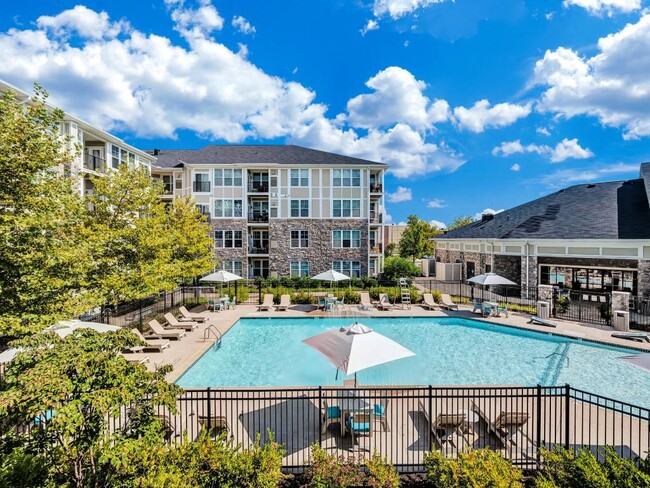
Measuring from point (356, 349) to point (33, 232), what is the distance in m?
7.62

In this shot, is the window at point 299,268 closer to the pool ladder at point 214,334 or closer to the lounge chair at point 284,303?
the lounge chair at point 284,303

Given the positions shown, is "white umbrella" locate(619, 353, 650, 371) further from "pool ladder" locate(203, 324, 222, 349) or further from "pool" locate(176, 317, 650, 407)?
"pool ladder" locate(203, 324, 222, 349)

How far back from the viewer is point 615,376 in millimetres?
11109

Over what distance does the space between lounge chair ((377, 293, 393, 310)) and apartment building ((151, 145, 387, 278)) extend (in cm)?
906

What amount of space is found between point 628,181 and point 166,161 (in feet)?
136

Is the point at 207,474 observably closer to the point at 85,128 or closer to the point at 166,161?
the point at 85,128

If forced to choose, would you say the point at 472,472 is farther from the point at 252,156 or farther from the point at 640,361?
the point at 252,156

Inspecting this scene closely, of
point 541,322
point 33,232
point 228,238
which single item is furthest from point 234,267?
point 541,322

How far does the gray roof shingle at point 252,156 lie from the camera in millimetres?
31281

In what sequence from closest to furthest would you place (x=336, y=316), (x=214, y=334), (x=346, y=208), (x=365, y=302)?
(x=214, y=334) < (x=336, y=316) < (x=365, y=302) < (x=346, y=208)

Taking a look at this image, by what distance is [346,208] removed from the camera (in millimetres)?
31156

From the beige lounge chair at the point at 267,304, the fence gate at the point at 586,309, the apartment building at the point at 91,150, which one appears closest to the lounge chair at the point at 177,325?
the beige lounge chair at the point at 267,304

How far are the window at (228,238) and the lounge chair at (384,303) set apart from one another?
51.2 ft

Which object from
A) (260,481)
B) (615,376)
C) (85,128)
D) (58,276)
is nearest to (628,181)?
(615,376)
